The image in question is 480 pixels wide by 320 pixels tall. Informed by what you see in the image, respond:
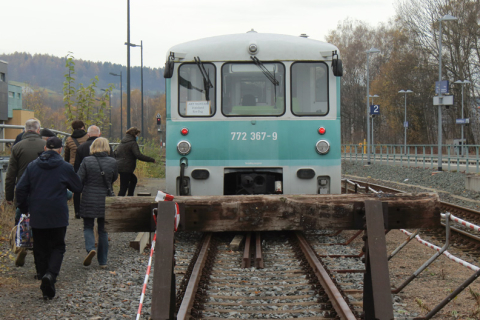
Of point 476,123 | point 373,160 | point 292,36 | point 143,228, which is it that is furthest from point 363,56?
point 143,228

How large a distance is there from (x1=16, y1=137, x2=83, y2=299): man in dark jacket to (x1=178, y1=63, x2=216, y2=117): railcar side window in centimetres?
289

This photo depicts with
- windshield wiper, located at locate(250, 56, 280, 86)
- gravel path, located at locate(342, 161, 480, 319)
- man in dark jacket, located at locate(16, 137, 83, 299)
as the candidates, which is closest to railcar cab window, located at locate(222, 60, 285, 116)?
windshield wiper, located at locate(250, 56, 280, 86)

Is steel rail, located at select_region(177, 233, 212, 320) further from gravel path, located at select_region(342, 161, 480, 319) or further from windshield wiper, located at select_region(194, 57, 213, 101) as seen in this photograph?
windshield wiper, located at select_region(194, 57, 213, 101)

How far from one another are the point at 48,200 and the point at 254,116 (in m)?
3.63

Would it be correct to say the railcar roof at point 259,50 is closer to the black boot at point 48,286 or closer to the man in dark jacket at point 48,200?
the man in dark jacket at point 48,200

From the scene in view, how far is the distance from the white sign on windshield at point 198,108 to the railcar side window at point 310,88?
50.8 inches

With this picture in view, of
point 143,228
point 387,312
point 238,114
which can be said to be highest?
point 238,114

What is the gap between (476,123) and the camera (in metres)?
50.2

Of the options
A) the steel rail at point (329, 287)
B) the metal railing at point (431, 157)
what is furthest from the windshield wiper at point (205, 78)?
the metal railing at point (431, 157)

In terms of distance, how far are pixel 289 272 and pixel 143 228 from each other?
8.22 feet

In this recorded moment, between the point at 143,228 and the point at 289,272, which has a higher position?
the point at 143,228

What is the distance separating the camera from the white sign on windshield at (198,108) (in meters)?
8.65

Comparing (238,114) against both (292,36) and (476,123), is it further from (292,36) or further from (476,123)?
(476,123)

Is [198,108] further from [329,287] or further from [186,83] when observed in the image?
[329,287]
